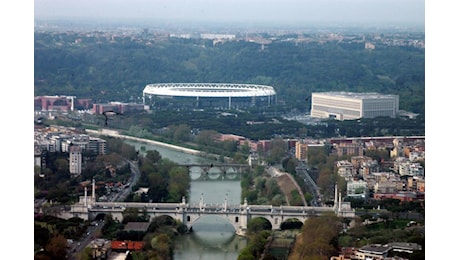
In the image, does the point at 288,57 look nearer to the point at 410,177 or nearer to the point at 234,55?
the point at 234,55

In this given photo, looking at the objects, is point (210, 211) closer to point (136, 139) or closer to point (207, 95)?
point (136, 139)

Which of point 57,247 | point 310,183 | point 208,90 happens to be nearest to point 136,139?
point 310,183

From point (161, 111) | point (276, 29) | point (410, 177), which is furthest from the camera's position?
point (276, 29)

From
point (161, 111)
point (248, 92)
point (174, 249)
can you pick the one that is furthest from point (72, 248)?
point (248, 92)

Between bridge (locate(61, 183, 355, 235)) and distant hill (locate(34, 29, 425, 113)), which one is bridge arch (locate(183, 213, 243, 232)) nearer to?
bridge (locate(61, 183, 355, 235))

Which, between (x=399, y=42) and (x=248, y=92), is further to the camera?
(x=248, y=92)

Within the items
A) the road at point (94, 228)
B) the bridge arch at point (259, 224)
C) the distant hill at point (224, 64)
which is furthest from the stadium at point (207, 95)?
the bridge arch at point (259, 224)

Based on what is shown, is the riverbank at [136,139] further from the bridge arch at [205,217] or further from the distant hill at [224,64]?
the bridge arch at [205,217]
